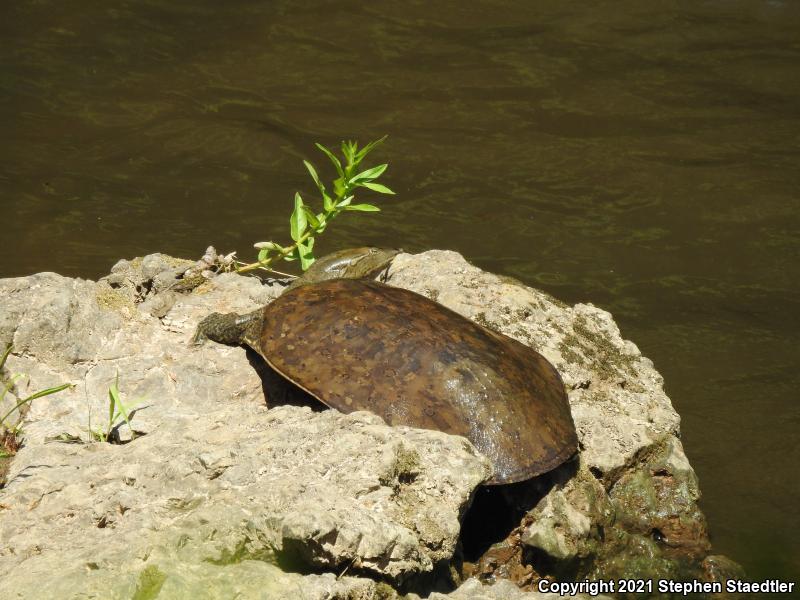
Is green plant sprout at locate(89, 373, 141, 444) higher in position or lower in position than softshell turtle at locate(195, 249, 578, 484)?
lower

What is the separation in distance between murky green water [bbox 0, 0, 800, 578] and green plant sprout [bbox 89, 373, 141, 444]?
221 cm

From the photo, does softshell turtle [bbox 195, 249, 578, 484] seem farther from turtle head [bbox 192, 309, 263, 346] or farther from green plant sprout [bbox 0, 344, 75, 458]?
Result: green plant sprout [bbox 0, 344, 75, 458]

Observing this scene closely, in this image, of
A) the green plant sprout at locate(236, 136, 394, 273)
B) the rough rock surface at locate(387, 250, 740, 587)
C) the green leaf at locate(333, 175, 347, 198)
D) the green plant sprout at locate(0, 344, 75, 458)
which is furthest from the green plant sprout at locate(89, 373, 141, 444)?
the green leaf at locate(333, 175, 347, 198)

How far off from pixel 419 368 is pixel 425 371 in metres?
0.02

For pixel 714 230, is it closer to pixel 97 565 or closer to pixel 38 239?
pixel 38 239

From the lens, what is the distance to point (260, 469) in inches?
98.1

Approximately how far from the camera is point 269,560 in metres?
2.24

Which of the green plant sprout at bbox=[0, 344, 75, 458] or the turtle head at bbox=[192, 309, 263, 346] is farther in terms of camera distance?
the turtle head at bbox=[192, 309, 263, 346]

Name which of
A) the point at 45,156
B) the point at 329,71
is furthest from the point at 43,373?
the point at 329,71

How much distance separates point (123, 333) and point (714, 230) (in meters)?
4.04

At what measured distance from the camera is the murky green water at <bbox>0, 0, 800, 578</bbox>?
532 centimetres

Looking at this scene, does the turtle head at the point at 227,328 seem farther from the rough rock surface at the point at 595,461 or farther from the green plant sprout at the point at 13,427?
the rough rock surface at the point at 595,461

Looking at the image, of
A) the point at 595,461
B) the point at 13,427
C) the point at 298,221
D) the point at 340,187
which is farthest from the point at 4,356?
the point at 595,461

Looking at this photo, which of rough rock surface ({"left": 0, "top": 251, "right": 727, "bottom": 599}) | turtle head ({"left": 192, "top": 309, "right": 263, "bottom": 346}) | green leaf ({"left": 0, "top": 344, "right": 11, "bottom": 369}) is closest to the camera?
rough rock surface ({"left": 0, "top": 251, "right": 727, "bottom": 599})
